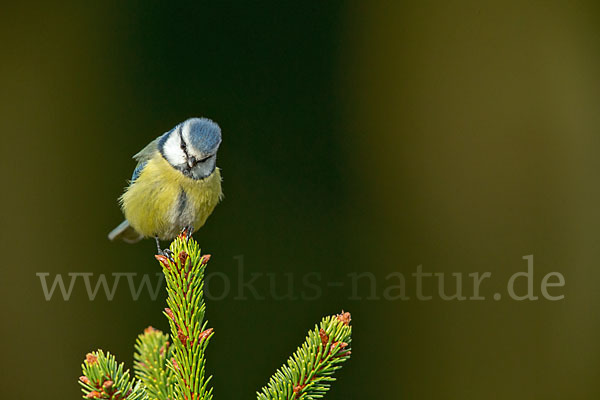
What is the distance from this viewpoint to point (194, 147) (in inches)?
55.8

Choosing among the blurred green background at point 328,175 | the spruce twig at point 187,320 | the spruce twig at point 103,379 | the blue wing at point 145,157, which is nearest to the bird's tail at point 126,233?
the blue wing at point 145,157

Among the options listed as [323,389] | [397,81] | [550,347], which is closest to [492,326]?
[550,347]

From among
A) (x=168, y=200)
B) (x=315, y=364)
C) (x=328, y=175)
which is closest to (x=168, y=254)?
(x=168, y=200)

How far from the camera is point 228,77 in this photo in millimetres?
2277

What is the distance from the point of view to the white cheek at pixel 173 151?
147 centimetres

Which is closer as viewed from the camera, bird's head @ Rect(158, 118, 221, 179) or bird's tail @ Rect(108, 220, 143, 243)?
bird's head @ Rect(158, 118, 221, 179)

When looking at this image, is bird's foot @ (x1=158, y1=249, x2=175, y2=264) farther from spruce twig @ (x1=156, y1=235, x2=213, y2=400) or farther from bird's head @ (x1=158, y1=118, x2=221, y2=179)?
bird's head @ (x1=158, y1=118, x2=221, y2=179)

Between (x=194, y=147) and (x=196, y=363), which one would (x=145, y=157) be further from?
(x=196, y=363)

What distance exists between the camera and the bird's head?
1.40 meters

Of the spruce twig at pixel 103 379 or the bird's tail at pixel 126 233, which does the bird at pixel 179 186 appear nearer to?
the bird's tail at pixel 126 233

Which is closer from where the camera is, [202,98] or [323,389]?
[323,389]

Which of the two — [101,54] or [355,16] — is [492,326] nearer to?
[355,16]

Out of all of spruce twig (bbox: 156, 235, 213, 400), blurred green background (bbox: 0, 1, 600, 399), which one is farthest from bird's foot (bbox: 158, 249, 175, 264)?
blurred green background (bbox: 0, 1, 600, 399)

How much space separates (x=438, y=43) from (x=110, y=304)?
1.49 metres
